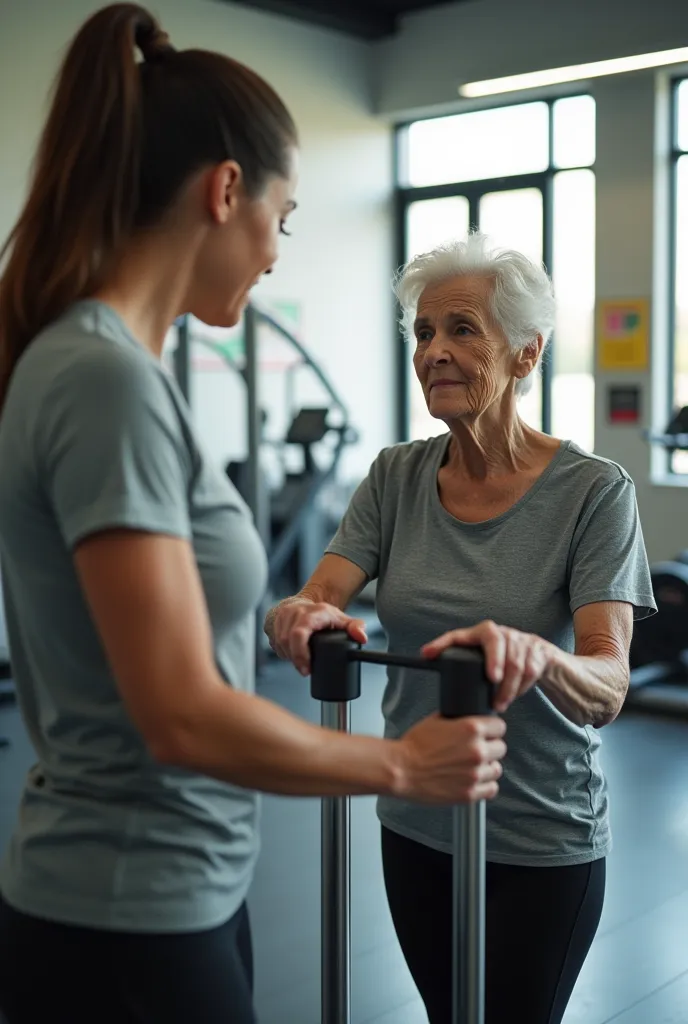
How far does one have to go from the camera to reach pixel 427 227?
25.7 feet

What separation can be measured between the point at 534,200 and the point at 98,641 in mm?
6732

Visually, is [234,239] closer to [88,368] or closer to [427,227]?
[88,368]

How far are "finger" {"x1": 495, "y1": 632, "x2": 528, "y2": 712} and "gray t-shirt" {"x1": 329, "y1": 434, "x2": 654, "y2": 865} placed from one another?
0.41 meters

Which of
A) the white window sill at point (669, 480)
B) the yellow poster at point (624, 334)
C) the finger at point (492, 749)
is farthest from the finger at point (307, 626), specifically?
the yellow poster at point (624, 334)

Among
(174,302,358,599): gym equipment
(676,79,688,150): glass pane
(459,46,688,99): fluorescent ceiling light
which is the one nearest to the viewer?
(174,302,358,599): gym equipment

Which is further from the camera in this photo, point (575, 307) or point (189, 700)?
point (575, 307)

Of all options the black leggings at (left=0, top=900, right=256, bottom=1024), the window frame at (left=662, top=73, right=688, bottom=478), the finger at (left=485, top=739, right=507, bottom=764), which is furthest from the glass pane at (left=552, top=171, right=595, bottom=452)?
the black leggings at (left=0, top=900, right=256, bottom=1024)

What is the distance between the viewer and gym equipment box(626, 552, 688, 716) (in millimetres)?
5020

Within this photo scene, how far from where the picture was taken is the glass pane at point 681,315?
6660 millimetres

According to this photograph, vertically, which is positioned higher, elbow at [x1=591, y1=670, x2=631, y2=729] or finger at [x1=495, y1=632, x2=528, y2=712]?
finger at [x1=495, y1=632, x2=528, y2=712]

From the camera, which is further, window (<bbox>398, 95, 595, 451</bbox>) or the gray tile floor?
window (<bbox>398, 95, 595, 451</bbox>)

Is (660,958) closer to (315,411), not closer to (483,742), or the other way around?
(483,742)

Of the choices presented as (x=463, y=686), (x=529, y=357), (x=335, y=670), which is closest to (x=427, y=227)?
(x=529, y=357)

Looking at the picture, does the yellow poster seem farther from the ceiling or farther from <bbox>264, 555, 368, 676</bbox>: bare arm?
<bbox>264, 555, 368, 676</bbox>: bare arm
